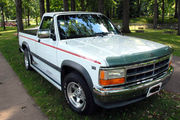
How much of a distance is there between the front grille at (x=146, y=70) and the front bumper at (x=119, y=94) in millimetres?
125

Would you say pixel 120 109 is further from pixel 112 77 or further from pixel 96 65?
pixel 96 65

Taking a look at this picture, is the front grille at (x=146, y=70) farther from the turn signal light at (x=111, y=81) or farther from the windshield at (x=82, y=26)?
the windshield at (x=82, y=26)

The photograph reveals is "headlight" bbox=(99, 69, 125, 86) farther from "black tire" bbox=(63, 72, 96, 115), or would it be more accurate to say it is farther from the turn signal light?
"black tire" bbox=(63, 72, 96, 115)

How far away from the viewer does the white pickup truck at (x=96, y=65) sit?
2646 mm

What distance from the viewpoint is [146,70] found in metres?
2.89

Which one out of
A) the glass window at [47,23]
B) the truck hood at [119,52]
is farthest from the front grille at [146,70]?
the glass window at [47,23]

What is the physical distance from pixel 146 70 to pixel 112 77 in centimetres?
68

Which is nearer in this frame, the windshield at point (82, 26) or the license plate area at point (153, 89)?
the license plate area at point (153, 89)

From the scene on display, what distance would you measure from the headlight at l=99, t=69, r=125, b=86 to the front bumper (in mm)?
103

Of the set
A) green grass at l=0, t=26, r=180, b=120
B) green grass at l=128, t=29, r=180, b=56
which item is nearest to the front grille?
green grass at l=0, t=26, r=180, b=120

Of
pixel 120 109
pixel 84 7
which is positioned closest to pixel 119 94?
pixel 120 109

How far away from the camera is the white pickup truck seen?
2646 mm

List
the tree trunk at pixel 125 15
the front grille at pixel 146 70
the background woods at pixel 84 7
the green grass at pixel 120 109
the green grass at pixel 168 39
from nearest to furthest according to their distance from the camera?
the front grille at pixel 146 70 < the green grass at pixel 120 109 < the green grass at pixel 168 39 < the background woods at pixel 84 7 < the tree trunk at pixel 125 15

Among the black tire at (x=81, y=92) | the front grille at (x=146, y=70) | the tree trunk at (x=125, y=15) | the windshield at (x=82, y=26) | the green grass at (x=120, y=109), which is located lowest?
the green grass at (x=120, y=109)
